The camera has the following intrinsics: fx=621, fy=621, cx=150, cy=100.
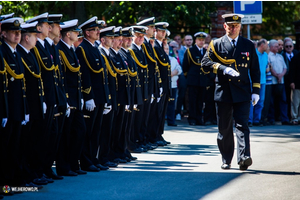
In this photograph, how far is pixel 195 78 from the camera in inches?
651

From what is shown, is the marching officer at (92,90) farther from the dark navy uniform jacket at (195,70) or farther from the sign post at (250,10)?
the dark navy uniform jacket at (195,70)

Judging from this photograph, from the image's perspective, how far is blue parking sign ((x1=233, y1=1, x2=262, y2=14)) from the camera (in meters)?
14.9

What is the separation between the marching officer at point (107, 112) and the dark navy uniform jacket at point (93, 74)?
1.19 feet

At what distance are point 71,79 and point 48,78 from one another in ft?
2.22

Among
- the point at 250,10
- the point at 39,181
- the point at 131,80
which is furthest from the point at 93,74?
the point at 250,10

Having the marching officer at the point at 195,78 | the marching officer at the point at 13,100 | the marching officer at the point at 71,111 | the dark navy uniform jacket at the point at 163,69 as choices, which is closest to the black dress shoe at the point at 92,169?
the marching officer at the point at 71,111

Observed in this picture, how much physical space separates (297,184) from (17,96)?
3.72 meters

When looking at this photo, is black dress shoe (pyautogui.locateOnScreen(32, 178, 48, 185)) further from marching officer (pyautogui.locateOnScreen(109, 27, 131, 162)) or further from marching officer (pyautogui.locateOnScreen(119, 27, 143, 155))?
marching officer (pyautogui.locateOnScreen(119, 27, 143, 155))

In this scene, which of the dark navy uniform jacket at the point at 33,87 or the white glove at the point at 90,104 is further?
the white glove at the point at 90,104

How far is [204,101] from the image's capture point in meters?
17.0

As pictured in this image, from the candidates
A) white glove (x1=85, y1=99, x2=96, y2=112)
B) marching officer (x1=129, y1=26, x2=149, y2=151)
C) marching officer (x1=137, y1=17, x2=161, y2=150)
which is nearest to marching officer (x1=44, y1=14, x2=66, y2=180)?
white glove (x1=85, y1=99, x2=96, y2=112)

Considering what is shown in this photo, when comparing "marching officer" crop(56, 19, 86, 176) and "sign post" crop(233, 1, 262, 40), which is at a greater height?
"sign post" crop(233, 1, 262, 40)

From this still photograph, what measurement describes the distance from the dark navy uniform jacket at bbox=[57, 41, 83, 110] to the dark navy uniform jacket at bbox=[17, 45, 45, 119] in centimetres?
90

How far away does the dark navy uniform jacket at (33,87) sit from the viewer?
780 cm
